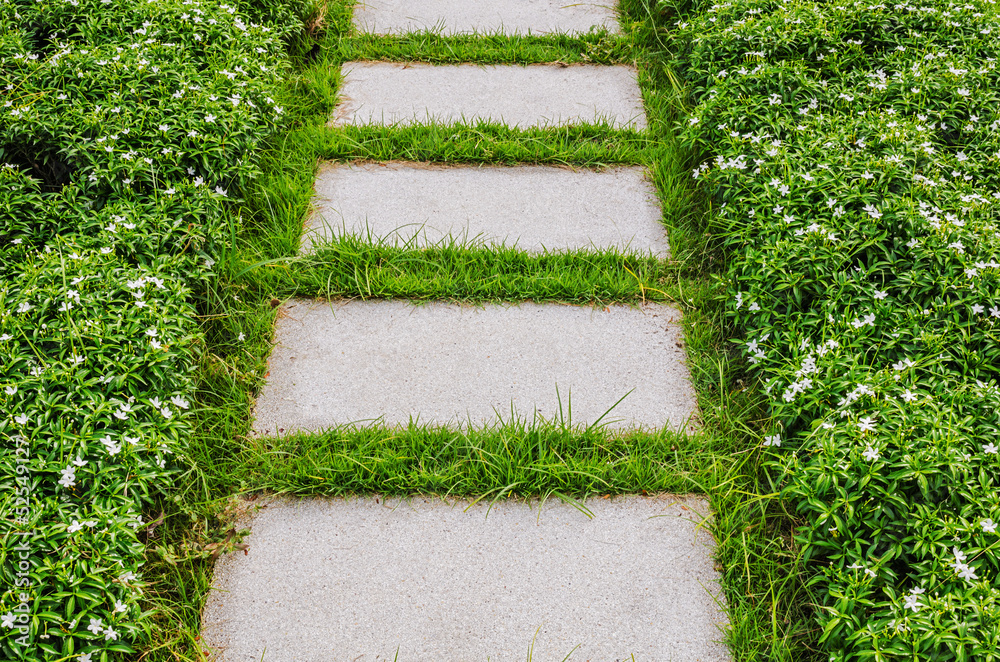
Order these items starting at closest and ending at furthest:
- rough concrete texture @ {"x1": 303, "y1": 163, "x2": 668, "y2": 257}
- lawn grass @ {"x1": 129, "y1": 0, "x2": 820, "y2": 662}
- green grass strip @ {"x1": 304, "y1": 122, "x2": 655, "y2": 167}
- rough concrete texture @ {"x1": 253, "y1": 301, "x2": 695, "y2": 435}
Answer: lawn grass @ {"x1": 129, "y1": 0, "x2": 820, "y2": 662}
rough concrete texture @ {"x1": 253, "y1": 301, "x2": 695, "y2": 435}
rough concrete texture @ {"x1": 303, "y1": 163, "x2": 668, "y2": 257}
green grass strip @ {"x1": 304, "y1": 122, "x2": 655, "y2": 167}

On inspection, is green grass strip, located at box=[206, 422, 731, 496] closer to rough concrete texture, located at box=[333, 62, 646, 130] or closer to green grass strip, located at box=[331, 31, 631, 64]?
rough concrete texture, located at box=[333, 62, 646, 130]

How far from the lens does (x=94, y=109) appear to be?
10.0 ft

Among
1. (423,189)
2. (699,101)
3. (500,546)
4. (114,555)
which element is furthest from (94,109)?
(699,101)

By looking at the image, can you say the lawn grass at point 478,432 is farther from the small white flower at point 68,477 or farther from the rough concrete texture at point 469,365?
the small white flower at point 68,477

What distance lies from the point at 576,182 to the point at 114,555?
7.93 ft

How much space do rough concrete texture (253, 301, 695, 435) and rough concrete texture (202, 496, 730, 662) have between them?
13.2 inches

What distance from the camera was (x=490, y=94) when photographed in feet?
13.2

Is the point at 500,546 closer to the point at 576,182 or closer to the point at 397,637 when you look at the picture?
the point at 397,637

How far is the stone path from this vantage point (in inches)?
83.0

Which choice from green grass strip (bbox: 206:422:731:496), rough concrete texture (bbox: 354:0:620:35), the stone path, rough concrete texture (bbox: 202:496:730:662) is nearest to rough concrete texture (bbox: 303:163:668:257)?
the stone path

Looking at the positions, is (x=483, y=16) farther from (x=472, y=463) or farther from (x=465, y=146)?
(x=472, y=463)
